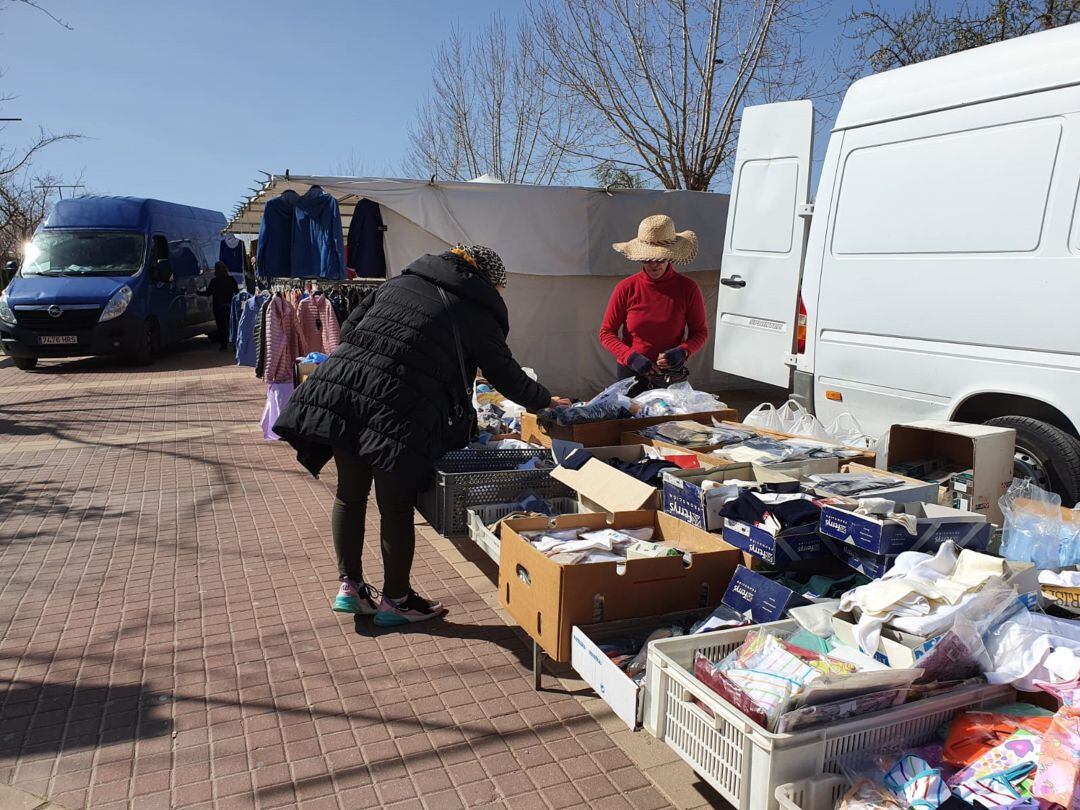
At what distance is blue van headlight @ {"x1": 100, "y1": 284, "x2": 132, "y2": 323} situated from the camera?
1359 cm

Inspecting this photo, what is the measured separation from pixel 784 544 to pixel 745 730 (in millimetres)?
987

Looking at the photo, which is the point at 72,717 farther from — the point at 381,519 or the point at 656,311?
the point at 656,311

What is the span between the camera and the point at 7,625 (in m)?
4.09

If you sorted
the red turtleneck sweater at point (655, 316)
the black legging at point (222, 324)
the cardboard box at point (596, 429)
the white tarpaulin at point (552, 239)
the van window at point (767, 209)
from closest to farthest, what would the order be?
the cardboard box at point (596, 429) → the red turtleneck sweater at point (655, 316) → the van window at point (767, 209) → the white tarpaulin at point (552, 239) → the black legging at point (222, 324)

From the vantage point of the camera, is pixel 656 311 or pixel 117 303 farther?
pixel 117 303

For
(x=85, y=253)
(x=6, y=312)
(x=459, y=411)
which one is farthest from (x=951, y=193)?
(x=6, y=312)

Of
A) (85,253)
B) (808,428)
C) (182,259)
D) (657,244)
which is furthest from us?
(182,259)

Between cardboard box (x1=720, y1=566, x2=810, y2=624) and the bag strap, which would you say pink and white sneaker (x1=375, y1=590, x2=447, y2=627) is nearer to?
the bag strap

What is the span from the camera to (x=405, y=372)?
3.57m

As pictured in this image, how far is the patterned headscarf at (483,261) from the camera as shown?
12.3ft

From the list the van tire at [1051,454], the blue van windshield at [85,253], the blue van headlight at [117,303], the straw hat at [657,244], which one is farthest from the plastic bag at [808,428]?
the blue van windshield at [85,253]

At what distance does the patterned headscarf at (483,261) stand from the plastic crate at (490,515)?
1197 millimetres

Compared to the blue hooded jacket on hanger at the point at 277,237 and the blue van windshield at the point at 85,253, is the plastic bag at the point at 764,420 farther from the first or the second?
the blue van windshield at the point at 85,253

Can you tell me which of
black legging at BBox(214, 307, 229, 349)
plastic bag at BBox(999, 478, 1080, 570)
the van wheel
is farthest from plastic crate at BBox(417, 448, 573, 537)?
black legging at BBox(214, 307, 229, 349)
